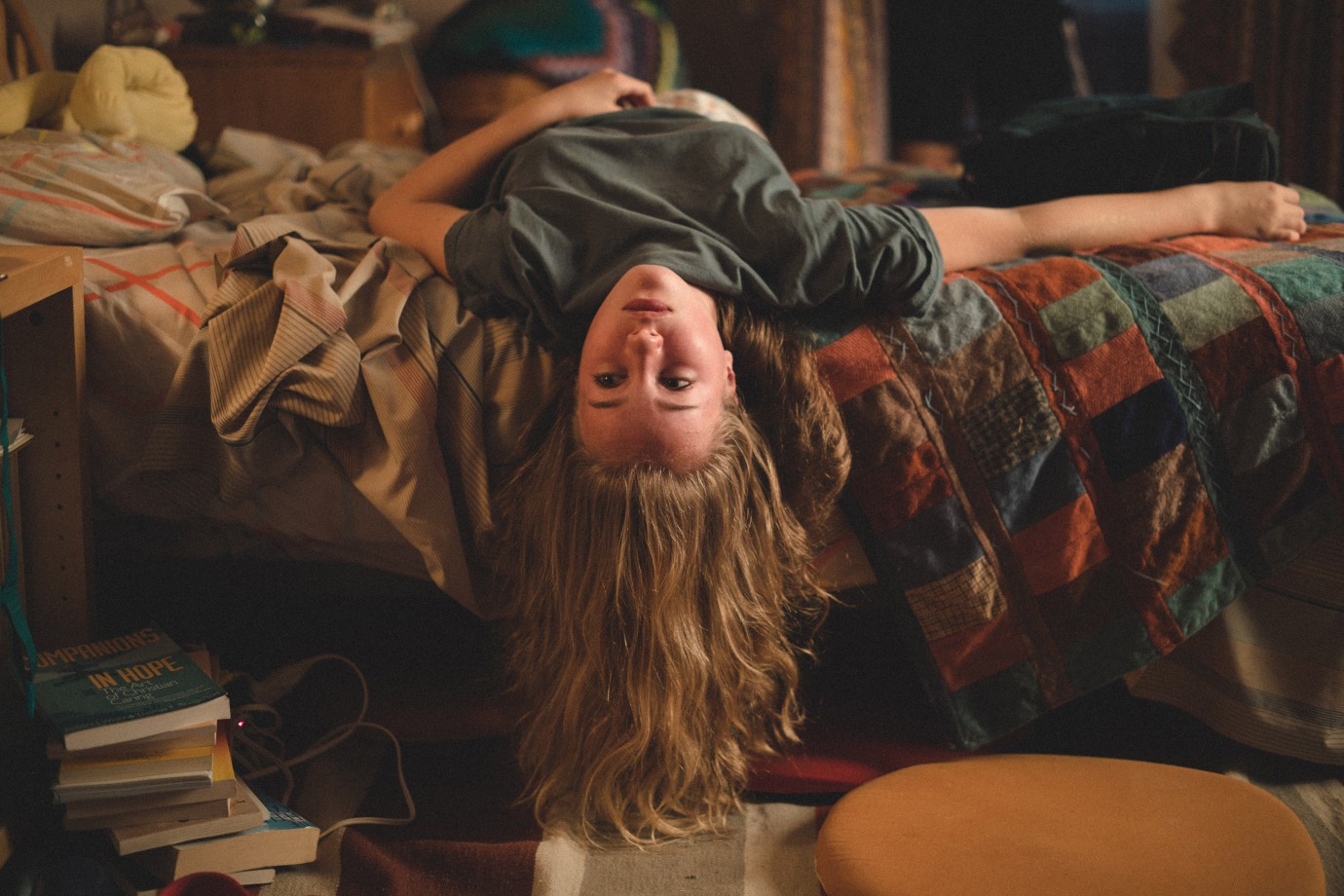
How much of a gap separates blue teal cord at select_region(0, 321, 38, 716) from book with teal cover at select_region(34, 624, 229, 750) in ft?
0.06

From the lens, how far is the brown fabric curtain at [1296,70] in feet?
7.95

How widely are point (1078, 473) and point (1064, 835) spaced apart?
0.38m

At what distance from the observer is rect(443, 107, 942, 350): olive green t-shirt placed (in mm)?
1088

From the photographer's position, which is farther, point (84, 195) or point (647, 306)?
point (84, 195)

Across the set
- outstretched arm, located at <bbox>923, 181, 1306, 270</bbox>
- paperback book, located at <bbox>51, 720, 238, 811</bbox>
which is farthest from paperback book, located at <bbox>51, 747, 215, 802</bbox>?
outstretched arm, located at <bbox>923, 181, 1306, 270</bbox>

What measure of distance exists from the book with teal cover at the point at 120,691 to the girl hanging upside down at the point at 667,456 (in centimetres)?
34

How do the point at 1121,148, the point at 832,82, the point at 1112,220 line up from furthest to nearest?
the point at 832,82 → the point at 1121,148 → the point at 1112,220

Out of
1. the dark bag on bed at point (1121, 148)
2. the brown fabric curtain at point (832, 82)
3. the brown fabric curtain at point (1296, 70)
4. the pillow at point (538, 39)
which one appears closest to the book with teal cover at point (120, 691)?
the dark bag on bed at point (1121, 148)

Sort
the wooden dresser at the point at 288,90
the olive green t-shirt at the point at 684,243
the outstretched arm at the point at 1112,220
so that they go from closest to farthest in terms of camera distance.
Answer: the olive green t-shirt at the point at 684,243 → the outstretched arm at the point at 1112,220 → the wooden dresser at the point at 288,90

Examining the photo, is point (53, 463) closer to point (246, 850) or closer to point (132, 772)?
point (132, 772)

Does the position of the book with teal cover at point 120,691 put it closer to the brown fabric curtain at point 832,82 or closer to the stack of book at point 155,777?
the stack of book at point 155,777

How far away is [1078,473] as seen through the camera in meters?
1.10

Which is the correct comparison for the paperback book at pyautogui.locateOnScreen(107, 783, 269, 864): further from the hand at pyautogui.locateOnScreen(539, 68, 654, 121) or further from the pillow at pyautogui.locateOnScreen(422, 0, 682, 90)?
the pillow at pyautogui.locateOnScreen(422, 0, 682, 90)

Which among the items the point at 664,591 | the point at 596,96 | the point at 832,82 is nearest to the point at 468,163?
the point at 596,96
